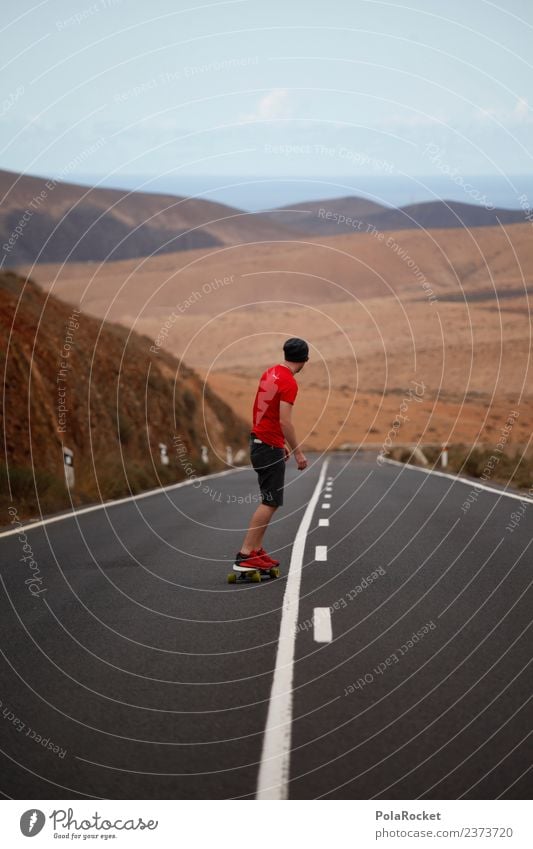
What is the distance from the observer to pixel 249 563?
1116 centimetres

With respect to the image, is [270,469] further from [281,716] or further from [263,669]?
[281,716]

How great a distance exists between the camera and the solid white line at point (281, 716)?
5.27 m

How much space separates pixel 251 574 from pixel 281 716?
474cm

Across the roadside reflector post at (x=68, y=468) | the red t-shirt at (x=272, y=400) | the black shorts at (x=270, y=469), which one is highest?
the red t-shirt at (x=272, y=400)

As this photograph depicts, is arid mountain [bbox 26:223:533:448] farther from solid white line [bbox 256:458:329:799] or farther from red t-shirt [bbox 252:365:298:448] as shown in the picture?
solid white line [bbox 256:458:329:799]

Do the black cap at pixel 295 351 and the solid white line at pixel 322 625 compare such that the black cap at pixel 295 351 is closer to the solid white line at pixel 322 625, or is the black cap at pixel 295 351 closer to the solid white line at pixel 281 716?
the solid white line at pixel 281 716

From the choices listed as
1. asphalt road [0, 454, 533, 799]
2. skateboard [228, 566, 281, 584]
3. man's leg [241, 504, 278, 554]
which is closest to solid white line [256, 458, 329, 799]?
asphalt road [0, 454, 533, 799]

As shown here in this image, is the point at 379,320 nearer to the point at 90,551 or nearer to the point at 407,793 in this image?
the point at 90,551

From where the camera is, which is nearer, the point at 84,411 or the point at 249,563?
the point at 249,563

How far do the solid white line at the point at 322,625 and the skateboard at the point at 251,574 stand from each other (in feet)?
5.27

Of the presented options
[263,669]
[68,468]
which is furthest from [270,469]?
[68,468]

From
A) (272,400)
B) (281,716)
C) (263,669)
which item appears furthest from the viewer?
(272,400)

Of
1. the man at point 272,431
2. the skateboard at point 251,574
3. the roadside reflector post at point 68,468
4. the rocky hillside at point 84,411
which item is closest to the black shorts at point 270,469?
the man at point 272,431

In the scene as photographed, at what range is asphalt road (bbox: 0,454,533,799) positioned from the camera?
548cm
